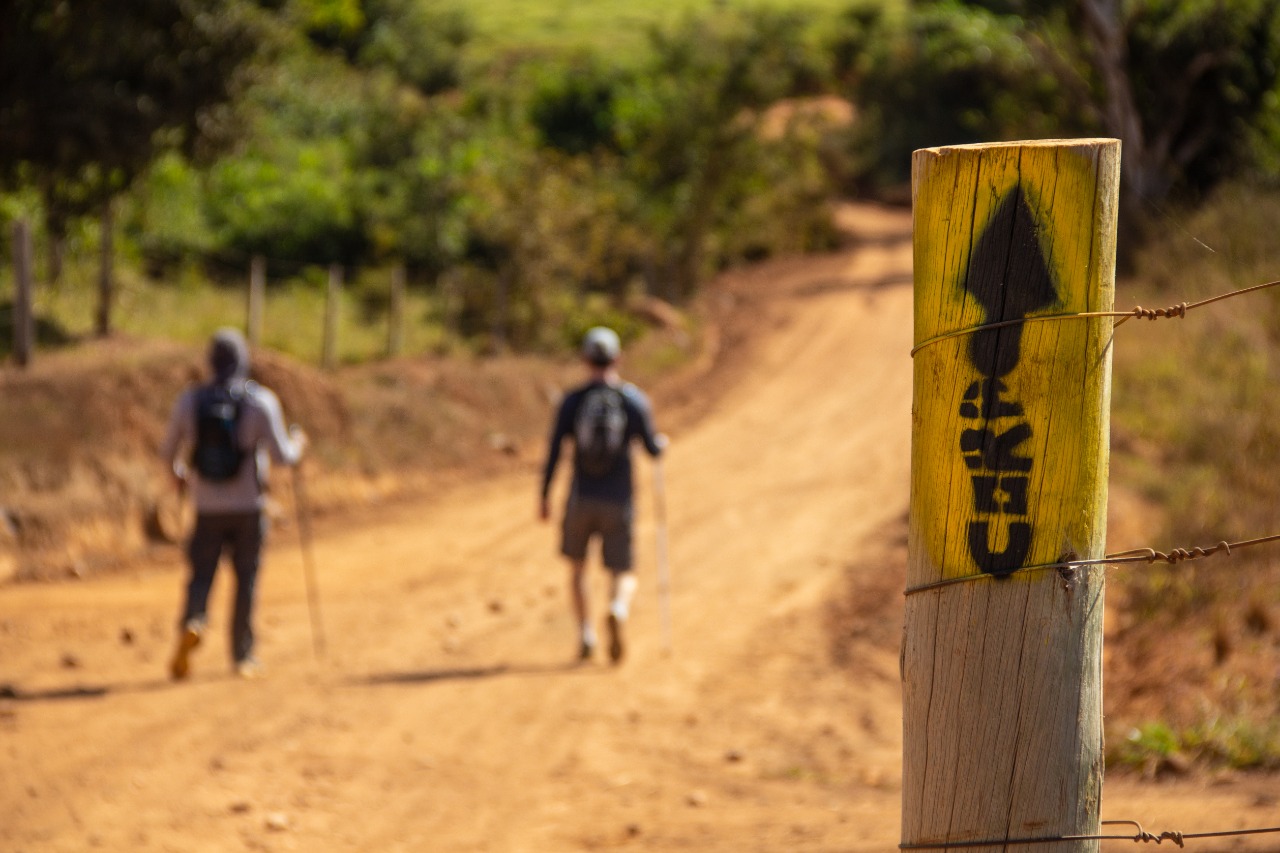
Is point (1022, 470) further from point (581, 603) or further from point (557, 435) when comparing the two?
point (581, 603)

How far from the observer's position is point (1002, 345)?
2391mm

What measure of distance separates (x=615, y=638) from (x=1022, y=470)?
219 inches

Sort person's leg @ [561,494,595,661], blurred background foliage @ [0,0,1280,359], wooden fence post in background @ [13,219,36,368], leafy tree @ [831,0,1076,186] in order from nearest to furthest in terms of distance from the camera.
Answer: person's leg @ [561,494,595,661]
wooden fence post in background @ [13,219,36,368]
blurred background foliage @ [0,0,1280,359]
leafy tree @ [831,0,1076,186]

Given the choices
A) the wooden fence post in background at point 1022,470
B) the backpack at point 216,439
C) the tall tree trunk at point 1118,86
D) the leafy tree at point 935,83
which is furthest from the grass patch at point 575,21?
the wooden fence post in background at point 1022,470

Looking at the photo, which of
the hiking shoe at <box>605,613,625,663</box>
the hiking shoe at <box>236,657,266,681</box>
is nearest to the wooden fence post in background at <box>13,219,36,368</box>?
the hiking shoe at <box>236,657,266,681</box>

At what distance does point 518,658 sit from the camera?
808cm

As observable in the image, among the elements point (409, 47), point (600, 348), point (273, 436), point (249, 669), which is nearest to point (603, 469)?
point (600, 348)

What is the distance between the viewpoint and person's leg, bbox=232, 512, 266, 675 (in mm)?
7430

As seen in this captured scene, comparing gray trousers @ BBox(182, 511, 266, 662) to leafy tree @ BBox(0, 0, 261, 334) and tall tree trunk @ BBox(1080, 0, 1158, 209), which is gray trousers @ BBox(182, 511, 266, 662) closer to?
leafy tree @ BBox(0, 0, 261, 334)

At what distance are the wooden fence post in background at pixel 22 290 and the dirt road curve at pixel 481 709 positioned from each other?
3224mm

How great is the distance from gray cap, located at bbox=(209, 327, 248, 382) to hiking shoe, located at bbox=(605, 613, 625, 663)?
8.42ft

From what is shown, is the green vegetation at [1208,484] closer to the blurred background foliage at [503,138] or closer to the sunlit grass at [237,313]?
the blurred background foliage at [503,138]

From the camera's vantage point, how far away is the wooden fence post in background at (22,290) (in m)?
11.5

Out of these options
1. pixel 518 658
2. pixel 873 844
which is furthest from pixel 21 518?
pixel 873 844
